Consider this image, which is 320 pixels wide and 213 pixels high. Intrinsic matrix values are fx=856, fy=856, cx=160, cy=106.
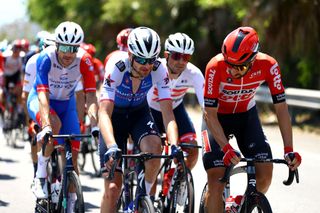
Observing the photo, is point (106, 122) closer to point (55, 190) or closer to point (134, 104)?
point (134, 104)

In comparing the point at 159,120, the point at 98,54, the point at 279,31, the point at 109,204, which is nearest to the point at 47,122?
the point at 109,204

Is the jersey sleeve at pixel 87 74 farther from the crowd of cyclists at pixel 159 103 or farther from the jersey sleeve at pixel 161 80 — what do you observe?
the jersey sleeve at pixel 161 80

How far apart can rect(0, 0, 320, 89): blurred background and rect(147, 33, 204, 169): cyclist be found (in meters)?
10.7

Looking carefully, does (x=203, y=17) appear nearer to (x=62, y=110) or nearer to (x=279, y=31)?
(x=279, y=31)

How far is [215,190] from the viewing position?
7.61 meters

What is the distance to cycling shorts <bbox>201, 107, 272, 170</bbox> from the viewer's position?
7637mm

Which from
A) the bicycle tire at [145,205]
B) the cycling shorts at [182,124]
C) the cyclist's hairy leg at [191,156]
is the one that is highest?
the cycling shorts at [182,124]

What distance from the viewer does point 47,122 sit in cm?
836

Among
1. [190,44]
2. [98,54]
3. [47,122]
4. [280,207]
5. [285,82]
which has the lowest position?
[280,207]

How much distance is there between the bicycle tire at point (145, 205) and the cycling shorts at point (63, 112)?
85.4 inches

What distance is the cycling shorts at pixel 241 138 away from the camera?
7637mm

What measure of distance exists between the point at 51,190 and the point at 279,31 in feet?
41.9

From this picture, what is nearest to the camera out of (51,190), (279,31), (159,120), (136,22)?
(51,190)

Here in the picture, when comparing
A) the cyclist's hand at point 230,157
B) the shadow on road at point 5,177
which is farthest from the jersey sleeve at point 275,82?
the shadow on road at point 5,177
